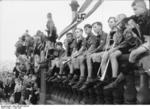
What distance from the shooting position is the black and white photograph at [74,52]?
227 cm

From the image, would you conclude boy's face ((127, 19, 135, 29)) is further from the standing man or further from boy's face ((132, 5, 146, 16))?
the standing man

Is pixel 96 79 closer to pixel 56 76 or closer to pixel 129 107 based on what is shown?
pixel 129 107

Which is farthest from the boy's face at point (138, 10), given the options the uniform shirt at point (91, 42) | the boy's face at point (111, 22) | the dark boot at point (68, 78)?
the dark boot at point (68, 78)

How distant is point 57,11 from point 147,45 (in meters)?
1.11

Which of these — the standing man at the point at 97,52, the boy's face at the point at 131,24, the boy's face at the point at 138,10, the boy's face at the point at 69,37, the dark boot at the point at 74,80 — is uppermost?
the boy's face at the point at 138,10

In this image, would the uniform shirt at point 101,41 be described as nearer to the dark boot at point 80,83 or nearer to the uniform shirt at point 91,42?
the uniform shirt at point 91,42

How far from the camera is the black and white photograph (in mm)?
2271

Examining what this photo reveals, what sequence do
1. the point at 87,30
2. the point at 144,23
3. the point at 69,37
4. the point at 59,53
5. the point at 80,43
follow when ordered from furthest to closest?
the point at 59,53 → the point at 69,37 → the point at 80,43 → the point at 87,30 → the point at 144,23

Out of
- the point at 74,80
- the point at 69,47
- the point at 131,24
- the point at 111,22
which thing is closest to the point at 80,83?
the point at 74,80

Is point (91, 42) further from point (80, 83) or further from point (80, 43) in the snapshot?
point (80, 83)

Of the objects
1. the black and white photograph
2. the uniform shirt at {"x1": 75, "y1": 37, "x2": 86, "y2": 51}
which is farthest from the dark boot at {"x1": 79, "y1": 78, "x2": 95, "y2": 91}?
the uniform shirt at {"x1": 75, "y1": 37, "x2": 86, "y2": 51}

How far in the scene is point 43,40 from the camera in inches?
135

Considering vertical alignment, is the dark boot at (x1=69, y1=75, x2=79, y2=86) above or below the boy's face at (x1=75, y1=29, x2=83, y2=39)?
below

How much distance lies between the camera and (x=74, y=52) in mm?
3010
